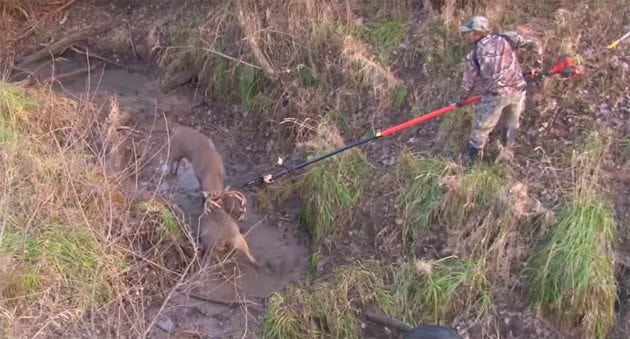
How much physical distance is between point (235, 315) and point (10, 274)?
1.91 meters

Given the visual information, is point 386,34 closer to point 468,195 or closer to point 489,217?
point 468,195

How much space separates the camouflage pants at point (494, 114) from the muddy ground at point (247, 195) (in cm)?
34

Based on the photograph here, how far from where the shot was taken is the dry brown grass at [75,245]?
245 inches

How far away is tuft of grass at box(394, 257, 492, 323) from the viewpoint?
6242 mm

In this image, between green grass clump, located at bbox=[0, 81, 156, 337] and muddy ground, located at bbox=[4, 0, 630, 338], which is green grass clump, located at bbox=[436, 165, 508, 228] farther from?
green grass clump, located at bbox=[0, 81, 156, 337]

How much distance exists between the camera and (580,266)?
5.96 m

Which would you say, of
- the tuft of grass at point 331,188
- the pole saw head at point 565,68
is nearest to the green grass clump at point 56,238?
the tuft of grass at point 331,188

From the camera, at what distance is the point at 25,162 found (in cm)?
738

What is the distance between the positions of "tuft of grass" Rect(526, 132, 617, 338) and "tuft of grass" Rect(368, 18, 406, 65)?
290 centimetres

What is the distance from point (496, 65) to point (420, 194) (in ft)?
4.30

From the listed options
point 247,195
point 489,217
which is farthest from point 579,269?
point 247,195

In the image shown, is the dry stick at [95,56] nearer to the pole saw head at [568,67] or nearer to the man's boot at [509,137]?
the man's boot at [509,137]

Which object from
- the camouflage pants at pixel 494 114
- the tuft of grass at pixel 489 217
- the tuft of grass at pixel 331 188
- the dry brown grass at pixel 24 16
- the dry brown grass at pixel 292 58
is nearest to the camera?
the tuft of grass at pixel 489 217

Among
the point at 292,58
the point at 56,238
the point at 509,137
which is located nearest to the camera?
the point at 56,238
